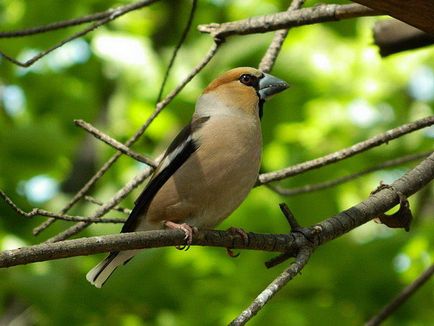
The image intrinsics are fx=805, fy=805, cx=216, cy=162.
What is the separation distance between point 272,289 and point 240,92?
7.17 ft

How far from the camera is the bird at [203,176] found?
3.93 metres

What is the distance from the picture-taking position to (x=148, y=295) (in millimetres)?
5707

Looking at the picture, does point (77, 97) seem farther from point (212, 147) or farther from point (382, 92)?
point (212, 147)

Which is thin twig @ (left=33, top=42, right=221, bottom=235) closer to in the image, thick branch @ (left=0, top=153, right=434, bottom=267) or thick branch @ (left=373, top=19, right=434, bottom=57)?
thick branch @ (left=0, top=153, right=434, bottom=267)

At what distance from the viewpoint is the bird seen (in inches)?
155

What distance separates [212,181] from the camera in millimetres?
3924

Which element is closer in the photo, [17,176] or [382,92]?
[17,176]

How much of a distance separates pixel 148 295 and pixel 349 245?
1.55 meters

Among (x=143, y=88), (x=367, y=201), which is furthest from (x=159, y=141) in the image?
(x=367, y=201)

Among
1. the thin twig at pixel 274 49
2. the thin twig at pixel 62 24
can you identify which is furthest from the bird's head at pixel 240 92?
the thin twig at pixel 62 24

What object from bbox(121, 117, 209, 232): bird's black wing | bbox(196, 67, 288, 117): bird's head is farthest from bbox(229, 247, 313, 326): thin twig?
bbox(196, 67, 288, 117): bird's head

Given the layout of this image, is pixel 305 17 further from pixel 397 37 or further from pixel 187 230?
pixel 187 230

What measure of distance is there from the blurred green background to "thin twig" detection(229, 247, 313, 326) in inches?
101

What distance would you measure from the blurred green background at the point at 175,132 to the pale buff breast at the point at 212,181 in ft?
5.12
